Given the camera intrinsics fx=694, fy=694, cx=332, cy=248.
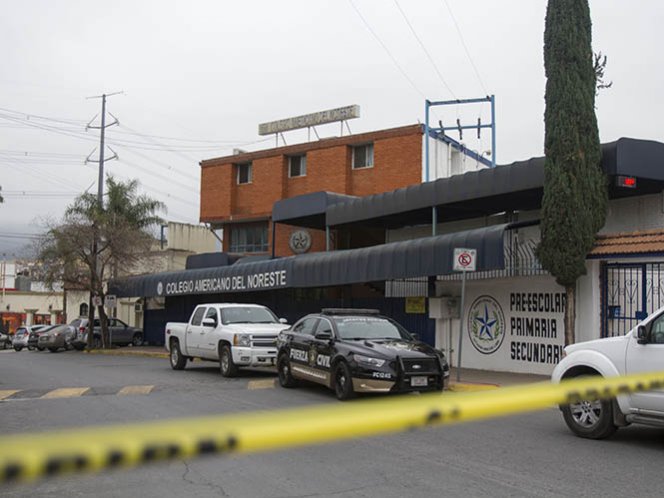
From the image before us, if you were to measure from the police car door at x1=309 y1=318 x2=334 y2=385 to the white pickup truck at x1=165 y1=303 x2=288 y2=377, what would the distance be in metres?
3.38

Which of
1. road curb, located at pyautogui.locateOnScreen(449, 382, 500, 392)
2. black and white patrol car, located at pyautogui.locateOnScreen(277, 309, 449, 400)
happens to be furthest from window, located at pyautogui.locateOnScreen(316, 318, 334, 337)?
road curb, located at pyautogui.locateOnScreen(449, 382, 500, 392)

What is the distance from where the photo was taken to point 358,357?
12.1 m

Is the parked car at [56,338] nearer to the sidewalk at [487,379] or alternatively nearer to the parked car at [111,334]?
the parked car at [111,334]

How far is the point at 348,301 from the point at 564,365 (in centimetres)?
1537

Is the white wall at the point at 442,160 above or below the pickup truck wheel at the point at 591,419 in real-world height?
above

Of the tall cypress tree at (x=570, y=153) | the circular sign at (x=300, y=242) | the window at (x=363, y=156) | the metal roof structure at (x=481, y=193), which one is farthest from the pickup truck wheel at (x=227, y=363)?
the window at (x=363, y=156)

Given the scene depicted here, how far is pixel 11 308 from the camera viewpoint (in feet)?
235

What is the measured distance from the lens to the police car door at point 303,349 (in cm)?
1373

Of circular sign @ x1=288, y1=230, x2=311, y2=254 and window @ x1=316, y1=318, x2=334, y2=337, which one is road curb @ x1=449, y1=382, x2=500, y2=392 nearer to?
window @ x1=316, y1=318, x2=334, y2=337

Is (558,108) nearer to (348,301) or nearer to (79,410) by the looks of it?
(348,301)

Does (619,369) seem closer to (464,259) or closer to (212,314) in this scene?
(464,259)

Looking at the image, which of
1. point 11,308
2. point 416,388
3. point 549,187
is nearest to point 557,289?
point 549,187

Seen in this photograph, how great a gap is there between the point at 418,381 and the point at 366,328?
1826 millimetres

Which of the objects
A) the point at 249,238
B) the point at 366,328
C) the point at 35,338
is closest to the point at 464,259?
the point at 366,328
